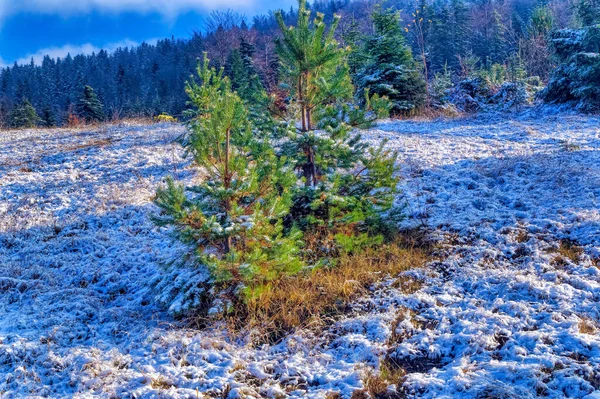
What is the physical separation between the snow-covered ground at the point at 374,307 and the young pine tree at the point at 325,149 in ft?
3.64

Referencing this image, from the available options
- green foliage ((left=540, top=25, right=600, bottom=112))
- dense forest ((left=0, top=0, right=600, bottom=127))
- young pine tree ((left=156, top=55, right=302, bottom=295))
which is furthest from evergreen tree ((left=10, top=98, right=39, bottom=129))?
green foliage ((left=540, top=25, right=600, bottom=112))

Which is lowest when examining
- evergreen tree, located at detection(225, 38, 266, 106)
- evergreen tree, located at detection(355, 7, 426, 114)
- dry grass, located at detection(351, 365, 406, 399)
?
dry grass, located at detection(351, 365, 406, 399)

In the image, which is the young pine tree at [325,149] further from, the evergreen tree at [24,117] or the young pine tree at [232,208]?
the evergreen tree at [24,117]

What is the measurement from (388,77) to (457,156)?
30.9 feet

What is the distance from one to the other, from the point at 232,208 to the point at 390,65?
1566 centimetres

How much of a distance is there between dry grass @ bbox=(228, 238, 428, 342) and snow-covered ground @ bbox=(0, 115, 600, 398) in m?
0.20

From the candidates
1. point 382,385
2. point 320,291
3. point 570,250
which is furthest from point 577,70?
point 382,385

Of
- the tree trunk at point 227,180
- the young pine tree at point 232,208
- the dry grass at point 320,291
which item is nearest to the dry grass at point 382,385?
the dry grass at point 320,291

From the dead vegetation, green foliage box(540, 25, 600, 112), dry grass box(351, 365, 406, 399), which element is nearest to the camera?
dry grass box(351, 365, 406, 399)

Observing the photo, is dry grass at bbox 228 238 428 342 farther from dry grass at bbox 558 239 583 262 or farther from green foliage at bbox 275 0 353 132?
green foliage at bbox 275 0 353 132

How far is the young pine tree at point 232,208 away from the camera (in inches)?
159

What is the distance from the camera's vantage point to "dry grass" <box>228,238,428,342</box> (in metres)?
4.26

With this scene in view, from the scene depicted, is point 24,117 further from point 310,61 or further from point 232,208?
point 232,208

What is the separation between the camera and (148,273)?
5859 millimetres
